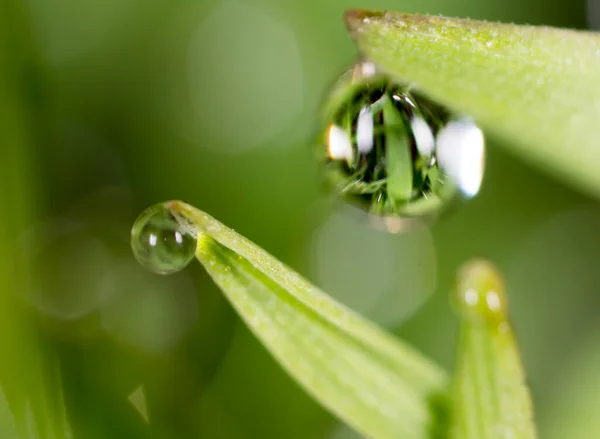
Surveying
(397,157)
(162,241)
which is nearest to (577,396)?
(397,157)

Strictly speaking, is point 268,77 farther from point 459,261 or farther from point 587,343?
point 587,343

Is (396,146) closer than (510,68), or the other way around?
(510,68)

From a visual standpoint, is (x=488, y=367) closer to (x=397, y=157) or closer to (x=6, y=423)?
(x=397, y=157)

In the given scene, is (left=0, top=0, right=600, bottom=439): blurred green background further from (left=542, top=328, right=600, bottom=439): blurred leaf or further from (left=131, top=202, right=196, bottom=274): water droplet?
(left=131, top=202, right=196, bottom=274): water droplet

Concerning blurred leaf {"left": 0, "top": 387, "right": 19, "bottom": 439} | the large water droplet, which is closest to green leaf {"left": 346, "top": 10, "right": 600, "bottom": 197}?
the large water droplet

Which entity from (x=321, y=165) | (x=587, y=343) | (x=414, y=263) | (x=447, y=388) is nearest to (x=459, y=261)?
(x=414, y=263)

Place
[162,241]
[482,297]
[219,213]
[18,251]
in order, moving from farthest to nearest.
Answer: [219,213] → [18,251] → [162,241] → [482,297]
